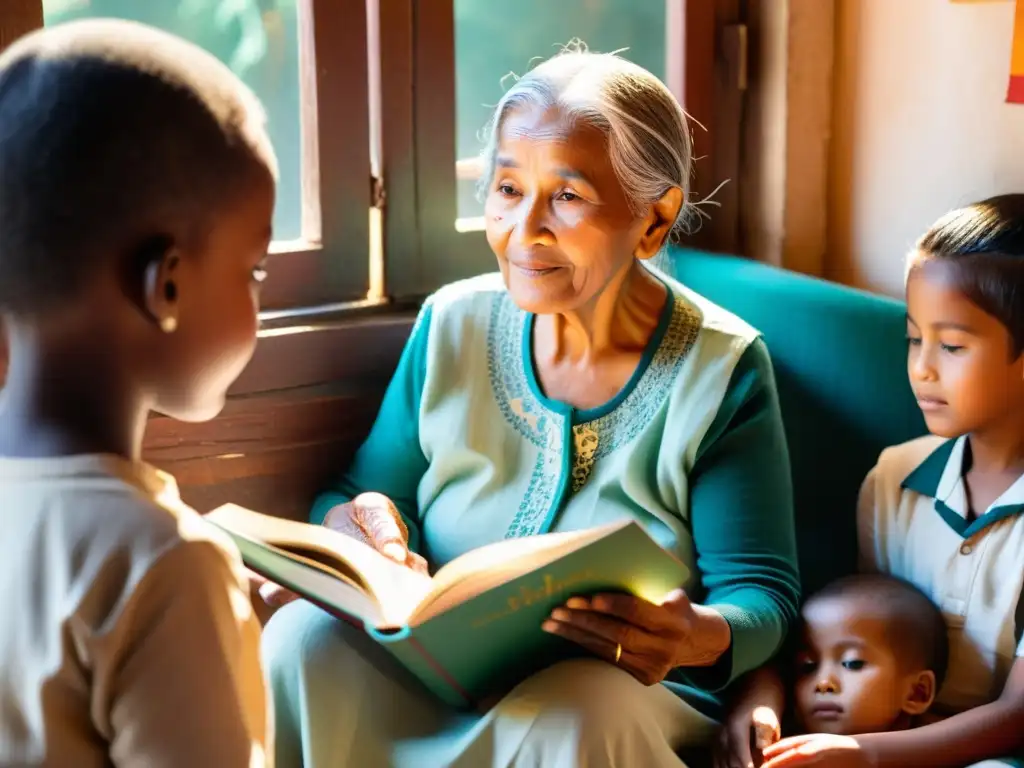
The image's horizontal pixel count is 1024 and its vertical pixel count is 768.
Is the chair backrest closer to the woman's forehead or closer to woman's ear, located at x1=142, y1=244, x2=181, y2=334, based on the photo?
the woman's forehead

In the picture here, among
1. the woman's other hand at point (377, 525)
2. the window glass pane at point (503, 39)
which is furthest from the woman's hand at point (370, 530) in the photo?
the window glass pane at point (503, 39)

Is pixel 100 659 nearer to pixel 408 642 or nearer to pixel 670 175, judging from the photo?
pixel 408 642

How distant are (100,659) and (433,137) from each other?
52.2 inches

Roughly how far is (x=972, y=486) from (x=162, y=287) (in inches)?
44.5

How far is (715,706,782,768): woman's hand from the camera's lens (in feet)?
4.97

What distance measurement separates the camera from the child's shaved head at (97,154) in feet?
2.91

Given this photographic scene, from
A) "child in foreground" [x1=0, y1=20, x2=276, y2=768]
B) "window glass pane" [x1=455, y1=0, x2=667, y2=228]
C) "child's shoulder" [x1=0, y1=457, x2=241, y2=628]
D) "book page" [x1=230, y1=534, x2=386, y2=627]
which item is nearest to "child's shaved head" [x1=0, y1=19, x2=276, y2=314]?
"child in foreground" [x1=0, y1=20, x2=276, y2=768]

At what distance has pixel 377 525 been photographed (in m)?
1.68

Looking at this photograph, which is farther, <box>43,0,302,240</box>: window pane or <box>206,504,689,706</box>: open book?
<box>43,0,302,240</box>: window pane

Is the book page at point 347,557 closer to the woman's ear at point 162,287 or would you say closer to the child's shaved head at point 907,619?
the woman's ear at point 162,287

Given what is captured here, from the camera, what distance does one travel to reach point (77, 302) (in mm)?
916

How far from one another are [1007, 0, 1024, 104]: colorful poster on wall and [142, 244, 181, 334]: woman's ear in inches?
52.6

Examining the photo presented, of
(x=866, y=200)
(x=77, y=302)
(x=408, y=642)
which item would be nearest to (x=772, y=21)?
(x=866, y=200)

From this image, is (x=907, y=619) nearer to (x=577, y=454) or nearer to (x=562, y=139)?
(x=577, y=454)
